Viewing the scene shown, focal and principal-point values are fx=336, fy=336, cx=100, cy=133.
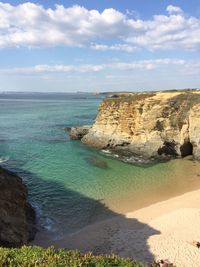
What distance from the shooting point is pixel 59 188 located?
28578 millimetres

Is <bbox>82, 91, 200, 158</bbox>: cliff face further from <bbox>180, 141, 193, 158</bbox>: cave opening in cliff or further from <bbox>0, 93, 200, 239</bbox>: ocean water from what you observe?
<bbox>0, 93, 200, 239</bbox>: ocean water

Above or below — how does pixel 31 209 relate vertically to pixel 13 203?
below

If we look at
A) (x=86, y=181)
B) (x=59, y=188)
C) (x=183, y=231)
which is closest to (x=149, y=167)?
(x=86, y=181)

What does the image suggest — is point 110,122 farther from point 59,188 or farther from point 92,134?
point 59,188

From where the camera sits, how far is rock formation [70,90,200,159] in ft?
127

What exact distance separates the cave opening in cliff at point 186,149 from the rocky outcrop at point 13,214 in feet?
70.4

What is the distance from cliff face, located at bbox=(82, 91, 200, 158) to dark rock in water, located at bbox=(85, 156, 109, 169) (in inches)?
198

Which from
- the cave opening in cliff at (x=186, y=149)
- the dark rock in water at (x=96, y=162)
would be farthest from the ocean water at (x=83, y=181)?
the cave opening in cliff at (x=186, y=149)

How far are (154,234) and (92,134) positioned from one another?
2796 centimetres

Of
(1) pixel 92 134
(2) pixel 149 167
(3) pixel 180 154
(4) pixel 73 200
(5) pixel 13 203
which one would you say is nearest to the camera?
(5) pixel 13 203

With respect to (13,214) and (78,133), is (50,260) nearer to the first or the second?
(13,214)

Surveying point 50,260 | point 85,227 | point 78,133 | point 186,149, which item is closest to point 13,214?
point 85,227

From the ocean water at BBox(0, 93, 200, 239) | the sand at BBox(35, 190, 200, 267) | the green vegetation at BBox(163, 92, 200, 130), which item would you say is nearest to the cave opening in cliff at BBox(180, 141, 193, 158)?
the ocean water at BBox(0, 93, 200, 239)

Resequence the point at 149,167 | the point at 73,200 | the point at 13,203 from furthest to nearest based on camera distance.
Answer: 1. the point at 149,167
2. the point at 73,200
3. the point at 13,203
